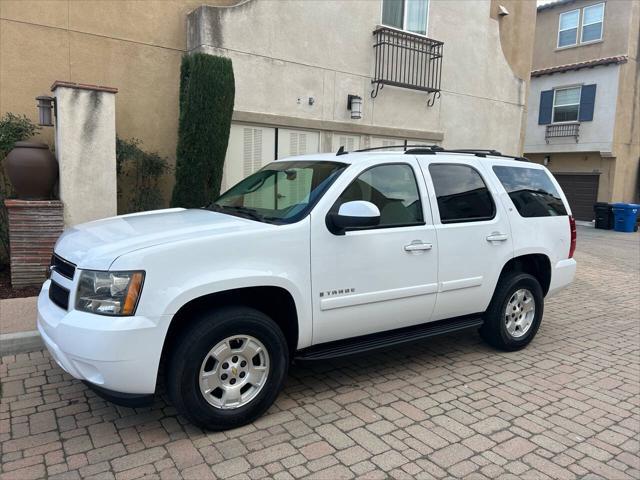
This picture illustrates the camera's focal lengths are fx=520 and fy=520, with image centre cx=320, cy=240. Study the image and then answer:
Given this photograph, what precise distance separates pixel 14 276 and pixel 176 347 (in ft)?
14.2

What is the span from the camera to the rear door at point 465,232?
4523 mm

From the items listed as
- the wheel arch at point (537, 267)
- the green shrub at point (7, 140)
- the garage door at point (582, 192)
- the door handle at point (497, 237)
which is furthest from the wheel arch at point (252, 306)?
the garage door at point (582, 192)

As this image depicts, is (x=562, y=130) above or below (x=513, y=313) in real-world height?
above

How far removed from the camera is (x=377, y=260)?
13.2ft

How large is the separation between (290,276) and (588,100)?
2166cm

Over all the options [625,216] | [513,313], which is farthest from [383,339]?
[625,216]

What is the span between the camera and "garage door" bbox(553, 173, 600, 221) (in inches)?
855

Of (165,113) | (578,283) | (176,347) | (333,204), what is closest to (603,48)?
(578,283)

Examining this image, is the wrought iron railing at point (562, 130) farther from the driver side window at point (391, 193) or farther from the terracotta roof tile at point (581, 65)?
the driver side window at point (391, 193)

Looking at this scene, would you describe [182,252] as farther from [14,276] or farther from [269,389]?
[14,276]

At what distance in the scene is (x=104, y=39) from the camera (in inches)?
315

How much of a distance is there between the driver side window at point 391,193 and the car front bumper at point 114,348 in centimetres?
176

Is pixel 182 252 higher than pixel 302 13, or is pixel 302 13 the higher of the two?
pixel 302 13

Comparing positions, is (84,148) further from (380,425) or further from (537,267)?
(537,267)
